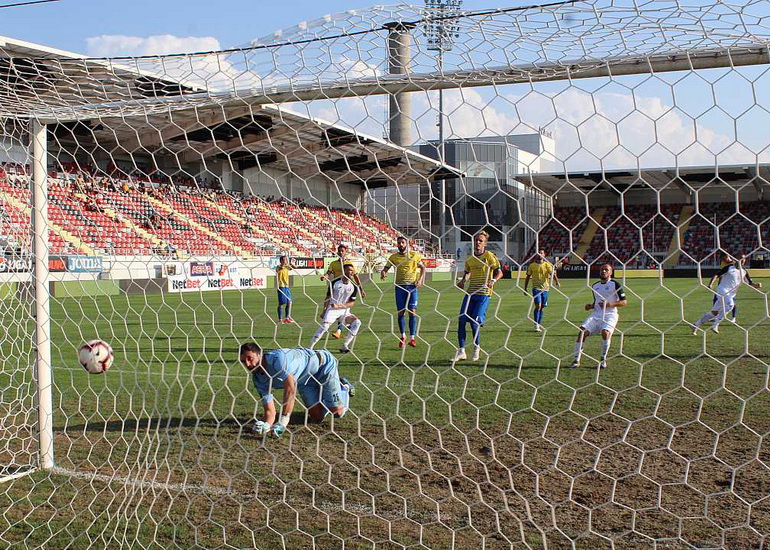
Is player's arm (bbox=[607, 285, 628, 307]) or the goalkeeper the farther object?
player's arm (bbox=[607, 285, 628, 307])

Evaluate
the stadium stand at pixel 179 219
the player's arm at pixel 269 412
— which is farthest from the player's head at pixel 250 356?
the stadium stand at pixel 179 219

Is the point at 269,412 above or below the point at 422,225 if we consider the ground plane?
below

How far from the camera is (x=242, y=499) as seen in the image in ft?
12.5

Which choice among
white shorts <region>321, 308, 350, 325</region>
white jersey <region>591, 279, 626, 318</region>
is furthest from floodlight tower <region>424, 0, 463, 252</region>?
white shorts <region>321, 308, 350, 325</region>

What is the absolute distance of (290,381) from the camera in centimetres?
480

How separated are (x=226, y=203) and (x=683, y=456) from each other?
13.8 feet

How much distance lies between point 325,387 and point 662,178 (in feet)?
9.89

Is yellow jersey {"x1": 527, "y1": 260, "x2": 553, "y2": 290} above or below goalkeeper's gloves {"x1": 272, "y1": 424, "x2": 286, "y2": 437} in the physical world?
above

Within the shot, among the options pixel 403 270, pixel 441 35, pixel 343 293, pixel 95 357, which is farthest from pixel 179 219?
pixel 441 35

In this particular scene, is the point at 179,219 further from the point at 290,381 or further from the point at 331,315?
the point at 290,381


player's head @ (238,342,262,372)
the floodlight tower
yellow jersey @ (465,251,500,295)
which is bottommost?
player's head @ (238,342,262,372)

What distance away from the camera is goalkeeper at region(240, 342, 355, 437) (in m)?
4.64

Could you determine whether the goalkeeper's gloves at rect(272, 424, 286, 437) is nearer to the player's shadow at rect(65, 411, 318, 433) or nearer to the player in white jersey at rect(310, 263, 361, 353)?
the player's shadow at rect(65, 411, 318, 433)

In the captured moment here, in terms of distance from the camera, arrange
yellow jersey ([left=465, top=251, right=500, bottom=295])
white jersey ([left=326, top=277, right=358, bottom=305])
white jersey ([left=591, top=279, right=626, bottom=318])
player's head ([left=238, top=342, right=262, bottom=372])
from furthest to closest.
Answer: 1. white jersey ([left=326, top=277, right=358, bottom=305])
2. white jersey ([left=591, top=279, right=626, bottom=318])
3. yellow jersey ([left=465, top=251, right=500, bottom=295])
4. player's head ([left=238, top=342, right=262, bottom=372])
